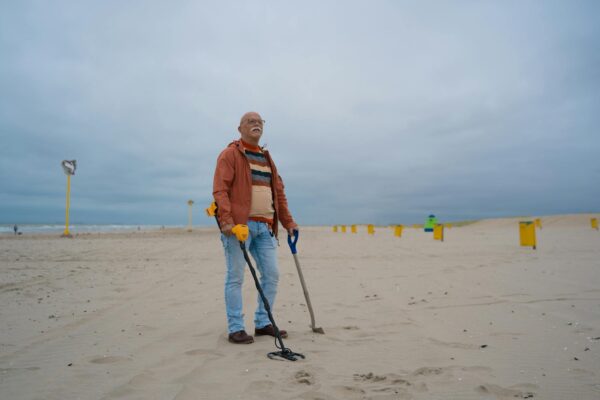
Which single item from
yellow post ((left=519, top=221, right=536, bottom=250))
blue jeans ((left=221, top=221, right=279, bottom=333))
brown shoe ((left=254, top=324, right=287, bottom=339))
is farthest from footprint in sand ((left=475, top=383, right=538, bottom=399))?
yellow post ((left=519, top=221, right=536, bottom=250))

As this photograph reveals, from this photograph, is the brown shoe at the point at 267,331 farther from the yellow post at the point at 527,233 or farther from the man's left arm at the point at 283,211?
the yellow post at the point at 527,233

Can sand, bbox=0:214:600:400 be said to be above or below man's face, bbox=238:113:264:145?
below

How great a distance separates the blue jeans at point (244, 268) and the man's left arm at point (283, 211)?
0.31m

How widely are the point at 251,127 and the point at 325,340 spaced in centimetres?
227

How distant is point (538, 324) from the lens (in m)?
4.11

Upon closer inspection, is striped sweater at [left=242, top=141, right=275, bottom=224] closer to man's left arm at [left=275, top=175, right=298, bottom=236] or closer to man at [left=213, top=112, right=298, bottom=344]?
man at [left=213, top=112, right=298, bottom=344]

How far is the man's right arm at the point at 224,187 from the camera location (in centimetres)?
370

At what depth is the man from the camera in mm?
3824

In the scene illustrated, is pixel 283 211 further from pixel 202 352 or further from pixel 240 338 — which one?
pixel 202 352

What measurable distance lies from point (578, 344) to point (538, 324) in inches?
28.0

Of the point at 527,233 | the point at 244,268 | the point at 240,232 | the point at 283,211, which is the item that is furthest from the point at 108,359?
the point at 527,233

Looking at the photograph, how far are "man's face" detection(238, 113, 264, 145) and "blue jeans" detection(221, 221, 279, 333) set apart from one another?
2.94 feet

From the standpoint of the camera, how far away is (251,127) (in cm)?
414

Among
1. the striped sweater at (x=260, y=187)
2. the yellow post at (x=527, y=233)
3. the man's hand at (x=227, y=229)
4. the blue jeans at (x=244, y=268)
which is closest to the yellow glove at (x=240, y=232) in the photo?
the man's hand at (x=227, y=229)
